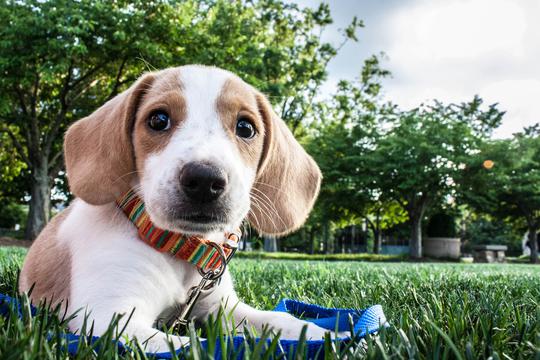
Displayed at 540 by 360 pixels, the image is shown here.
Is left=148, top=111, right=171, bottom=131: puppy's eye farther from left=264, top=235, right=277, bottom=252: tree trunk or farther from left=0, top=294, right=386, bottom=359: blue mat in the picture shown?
left=264, top=235, right=277, bottom=252: tree trunk

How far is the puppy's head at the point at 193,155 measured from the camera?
2176 mm

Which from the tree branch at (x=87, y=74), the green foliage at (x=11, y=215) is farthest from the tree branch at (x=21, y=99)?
the green foliage at (x=11, y=215)

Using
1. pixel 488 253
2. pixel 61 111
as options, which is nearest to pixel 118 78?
pixel 61 111

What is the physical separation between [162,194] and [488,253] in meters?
38.0

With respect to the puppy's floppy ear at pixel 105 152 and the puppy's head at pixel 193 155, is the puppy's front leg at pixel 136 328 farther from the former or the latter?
the puppy's floppy ear at pixel 105 152

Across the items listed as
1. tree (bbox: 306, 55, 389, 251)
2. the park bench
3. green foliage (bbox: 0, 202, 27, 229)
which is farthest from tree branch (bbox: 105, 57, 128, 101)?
green foliage (bbox: 0, 202, 27, 229)

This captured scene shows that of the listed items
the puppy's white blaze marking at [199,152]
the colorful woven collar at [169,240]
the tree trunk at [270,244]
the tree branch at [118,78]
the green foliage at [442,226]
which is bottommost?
the tree trunk at [270,244]

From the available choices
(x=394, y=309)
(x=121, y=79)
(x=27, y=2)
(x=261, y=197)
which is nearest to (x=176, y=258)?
(x=261, y=197)

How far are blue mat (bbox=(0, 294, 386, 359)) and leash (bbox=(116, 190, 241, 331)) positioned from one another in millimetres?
569

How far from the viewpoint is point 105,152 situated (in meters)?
2.60

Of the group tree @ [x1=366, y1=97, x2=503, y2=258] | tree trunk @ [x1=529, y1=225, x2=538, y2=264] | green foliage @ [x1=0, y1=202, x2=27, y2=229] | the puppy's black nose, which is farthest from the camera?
green foliage @ [x1=0, y1=202, x2=27, y2=229]

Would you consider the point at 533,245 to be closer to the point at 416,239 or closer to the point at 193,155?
the point at 416,239

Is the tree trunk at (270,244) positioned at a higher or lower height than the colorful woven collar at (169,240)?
lower

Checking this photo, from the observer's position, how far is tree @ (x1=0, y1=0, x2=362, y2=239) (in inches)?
670
